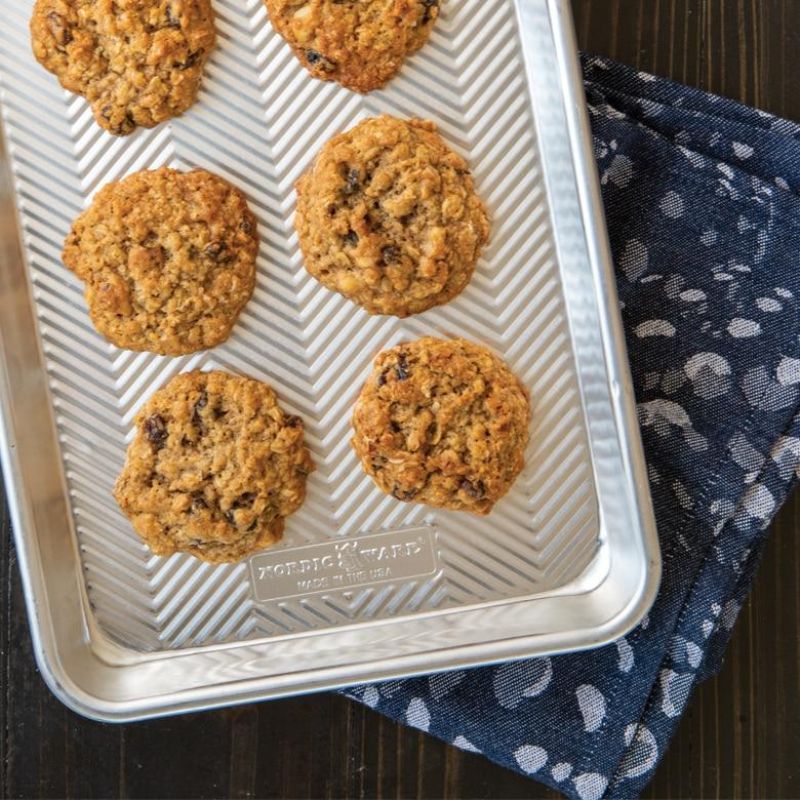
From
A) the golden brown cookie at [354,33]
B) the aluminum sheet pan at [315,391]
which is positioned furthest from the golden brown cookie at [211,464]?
the golden brown cookie at [354,33]

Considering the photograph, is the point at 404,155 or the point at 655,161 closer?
the point at 404,155

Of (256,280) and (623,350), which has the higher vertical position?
(256,280)

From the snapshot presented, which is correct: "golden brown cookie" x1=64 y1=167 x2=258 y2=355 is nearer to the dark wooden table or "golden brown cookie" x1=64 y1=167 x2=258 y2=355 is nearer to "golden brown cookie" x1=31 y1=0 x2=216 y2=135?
"golden brown cookie" x1=31 y1=0 x2=216 y2=135

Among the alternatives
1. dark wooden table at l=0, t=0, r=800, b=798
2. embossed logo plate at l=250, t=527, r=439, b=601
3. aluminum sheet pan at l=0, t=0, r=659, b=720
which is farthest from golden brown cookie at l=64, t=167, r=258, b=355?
dark wooden table at l=0, t=0, r=800, b=798

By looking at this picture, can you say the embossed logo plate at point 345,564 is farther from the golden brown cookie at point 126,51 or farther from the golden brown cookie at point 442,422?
the golden brown cookie at point 126,51

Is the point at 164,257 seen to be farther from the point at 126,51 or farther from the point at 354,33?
the point at 354,33

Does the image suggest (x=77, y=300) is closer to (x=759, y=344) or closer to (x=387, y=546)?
(x=387, y=546)

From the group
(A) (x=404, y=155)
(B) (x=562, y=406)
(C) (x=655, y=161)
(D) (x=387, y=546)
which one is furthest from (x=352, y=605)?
(C) (x=655, y=161)
